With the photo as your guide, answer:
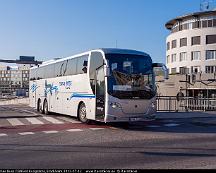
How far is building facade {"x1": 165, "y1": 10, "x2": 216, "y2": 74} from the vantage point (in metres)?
76.6

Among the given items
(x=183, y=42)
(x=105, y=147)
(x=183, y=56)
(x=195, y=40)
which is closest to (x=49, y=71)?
(x=105, y=147)

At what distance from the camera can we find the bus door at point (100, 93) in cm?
1558

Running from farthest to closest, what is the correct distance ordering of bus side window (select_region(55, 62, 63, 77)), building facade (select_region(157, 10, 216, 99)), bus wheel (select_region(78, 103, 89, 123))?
building facade (select_region(157, 10, 216, 99)), bus side window (select_region(55, 62, 63, 77)), bus wheel (select_region(78, 103, 89, 123))

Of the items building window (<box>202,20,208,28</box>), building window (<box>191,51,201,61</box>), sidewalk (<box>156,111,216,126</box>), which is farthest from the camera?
building window (<box>191,51,201,61</box>)

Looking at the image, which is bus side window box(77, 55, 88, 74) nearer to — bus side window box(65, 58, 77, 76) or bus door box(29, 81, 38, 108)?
bus side window box(65, 58, 77, 76)

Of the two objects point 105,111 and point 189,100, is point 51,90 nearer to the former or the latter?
point 105,111

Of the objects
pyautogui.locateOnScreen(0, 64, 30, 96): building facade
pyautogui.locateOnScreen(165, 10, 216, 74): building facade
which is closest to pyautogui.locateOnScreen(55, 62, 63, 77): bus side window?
pyautogui.locateOnScreen(165, 10, 216, 74): building facade

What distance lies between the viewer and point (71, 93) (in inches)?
747

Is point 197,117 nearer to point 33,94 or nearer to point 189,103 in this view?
point 189,103

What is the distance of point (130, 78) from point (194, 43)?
217ft

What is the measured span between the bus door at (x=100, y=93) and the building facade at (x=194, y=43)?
60.9 m

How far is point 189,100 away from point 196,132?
1417 centimetres

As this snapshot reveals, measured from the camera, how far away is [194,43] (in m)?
79.1

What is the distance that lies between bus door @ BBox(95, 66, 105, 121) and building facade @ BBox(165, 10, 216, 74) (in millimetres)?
60903
